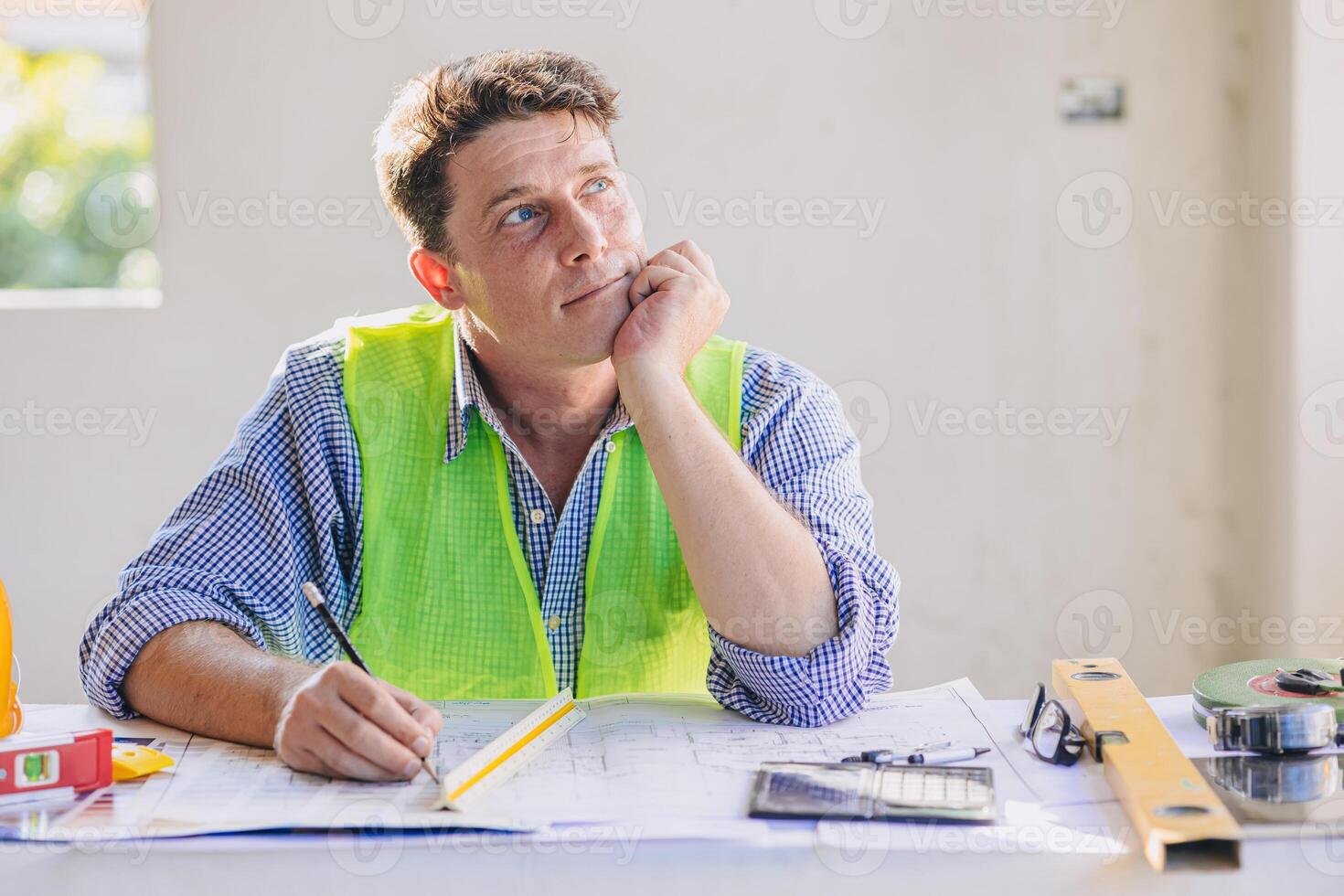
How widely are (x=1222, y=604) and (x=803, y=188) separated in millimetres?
1286

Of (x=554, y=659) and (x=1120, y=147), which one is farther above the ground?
(x=1120, y=147)

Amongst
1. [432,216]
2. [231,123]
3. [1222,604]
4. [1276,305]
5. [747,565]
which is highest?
[231,123]

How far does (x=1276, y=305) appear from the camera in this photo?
2.67m

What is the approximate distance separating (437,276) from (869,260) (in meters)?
1.20

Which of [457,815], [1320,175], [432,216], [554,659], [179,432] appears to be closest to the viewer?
[457,815]

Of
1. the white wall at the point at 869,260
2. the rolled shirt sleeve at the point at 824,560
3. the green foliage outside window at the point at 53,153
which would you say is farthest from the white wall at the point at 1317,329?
the green foliage outside window at the point at 53,153

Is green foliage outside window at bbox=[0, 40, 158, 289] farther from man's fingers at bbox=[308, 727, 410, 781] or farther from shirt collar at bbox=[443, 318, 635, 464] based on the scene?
man's fingers at bbox=[308, 727, 410, 781]

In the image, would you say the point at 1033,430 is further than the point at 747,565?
Yes

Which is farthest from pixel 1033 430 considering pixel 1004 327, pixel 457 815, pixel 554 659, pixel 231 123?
pixel 457 815

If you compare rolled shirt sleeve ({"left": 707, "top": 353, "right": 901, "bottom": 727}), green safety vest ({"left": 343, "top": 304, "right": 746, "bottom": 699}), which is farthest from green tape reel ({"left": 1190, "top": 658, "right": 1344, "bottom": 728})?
green safety vest ({"left": 343, "top": 304, "right": 746, "bottom": 699})

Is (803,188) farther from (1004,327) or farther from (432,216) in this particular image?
(432,216)

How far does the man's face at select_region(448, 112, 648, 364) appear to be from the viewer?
5.43ft

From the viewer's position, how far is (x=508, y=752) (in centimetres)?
117

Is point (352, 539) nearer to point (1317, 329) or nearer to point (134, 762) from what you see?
point (134, 762)
